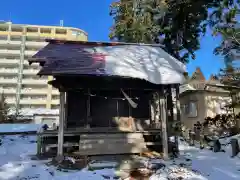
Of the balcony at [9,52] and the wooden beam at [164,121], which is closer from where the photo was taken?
the wooden beam at [164,121]

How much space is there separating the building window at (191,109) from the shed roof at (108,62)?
34.5 feet

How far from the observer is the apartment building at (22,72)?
193 ft

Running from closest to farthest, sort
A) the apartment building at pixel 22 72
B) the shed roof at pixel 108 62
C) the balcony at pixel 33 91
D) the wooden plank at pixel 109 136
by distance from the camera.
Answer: the shed roof at pixel 108 62 → the wooden plank at pixel 109 136 → the apartment building at pixel 22 72 → the balcony at pixel 33 91

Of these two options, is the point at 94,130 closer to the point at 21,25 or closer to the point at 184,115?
the point at 184,115

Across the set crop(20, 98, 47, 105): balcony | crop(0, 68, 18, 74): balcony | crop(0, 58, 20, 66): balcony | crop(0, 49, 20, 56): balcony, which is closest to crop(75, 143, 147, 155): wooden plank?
crop(20, 98, 47, 105): balcony

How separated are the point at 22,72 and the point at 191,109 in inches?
1990

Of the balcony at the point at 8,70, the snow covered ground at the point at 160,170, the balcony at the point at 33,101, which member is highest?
the balcony at the point at 8,70

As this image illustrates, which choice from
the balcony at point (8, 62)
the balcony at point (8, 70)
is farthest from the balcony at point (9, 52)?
the balcony at point (8, 70)

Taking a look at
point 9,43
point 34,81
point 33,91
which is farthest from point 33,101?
point 9,43

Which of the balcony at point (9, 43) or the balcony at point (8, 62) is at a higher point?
the balcony at point (9, 43)

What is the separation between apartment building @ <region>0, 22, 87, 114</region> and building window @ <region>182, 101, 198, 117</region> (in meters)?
43.0

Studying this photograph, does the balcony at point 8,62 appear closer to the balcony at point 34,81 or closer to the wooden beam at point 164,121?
the balcony at point 34,81

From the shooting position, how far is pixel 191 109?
21.8 m

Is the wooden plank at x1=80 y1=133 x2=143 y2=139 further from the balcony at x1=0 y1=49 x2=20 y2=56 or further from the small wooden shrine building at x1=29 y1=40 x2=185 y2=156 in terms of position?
the balcony at x1=0 y1=49 x2=20 y2=56
